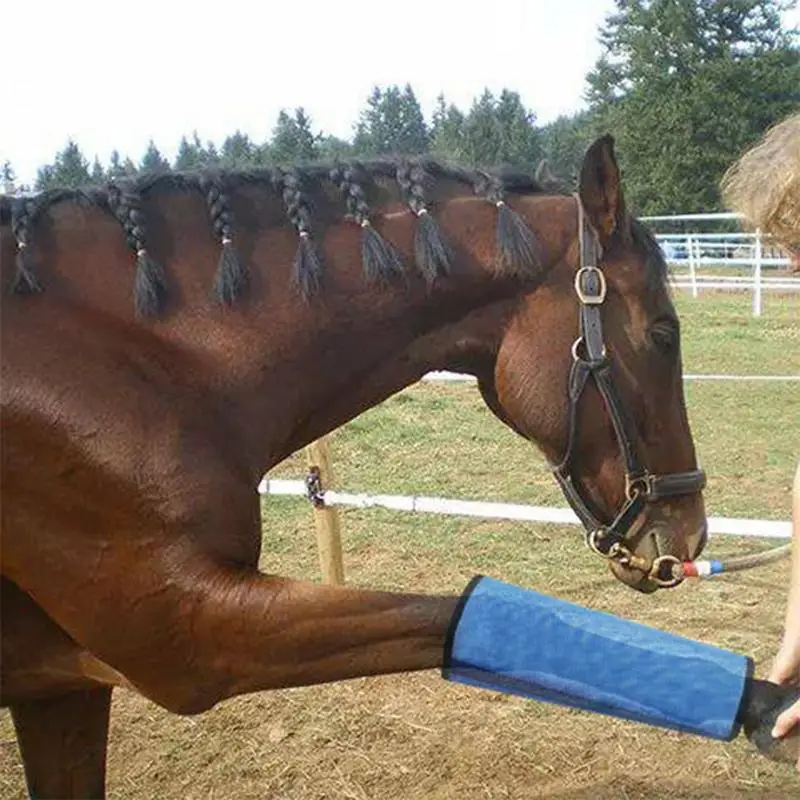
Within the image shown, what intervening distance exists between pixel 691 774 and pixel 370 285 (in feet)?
7.19

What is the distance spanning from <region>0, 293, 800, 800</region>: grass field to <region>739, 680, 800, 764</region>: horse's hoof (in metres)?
1.43

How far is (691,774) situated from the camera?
11.6ft

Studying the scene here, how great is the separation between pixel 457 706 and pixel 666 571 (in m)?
1.56

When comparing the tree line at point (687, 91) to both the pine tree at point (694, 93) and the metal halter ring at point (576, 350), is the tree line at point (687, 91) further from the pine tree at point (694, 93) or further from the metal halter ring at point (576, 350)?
the metal halter ring at point (576, 350)

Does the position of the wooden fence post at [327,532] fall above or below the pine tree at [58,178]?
below

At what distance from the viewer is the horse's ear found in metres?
2.57

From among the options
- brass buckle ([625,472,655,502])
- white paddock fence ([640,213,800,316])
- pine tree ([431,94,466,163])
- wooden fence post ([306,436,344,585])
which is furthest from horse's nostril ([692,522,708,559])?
pine tree ([431,94,466,163])

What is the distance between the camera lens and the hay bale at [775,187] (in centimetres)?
245

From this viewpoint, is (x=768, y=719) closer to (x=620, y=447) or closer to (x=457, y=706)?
(x=620, y=447)

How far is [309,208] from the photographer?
8.17ft

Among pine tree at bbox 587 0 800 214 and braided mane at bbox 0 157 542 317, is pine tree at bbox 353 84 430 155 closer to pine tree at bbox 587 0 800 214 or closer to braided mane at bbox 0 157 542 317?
pine tree at bbox 587 0 800 214

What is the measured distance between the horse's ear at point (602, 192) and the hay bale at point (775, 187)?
12.1 inches

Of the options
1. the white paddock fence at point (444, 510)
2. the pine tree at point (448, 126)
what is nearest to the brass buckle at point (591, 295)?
the white paddock fence at point (444, 510)

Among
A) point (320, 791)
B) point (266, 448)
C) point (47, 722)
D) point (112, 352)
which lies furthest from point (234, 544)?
point (320, 791)
